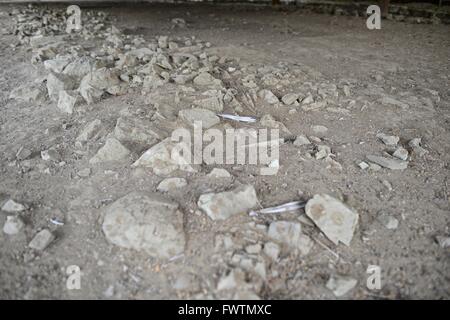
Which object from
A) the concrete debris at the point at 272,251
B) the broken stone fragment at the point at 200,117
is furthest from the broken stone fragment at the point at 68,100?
the concrete debris at the point at 272,251

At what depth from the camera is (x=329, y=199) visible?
2344 mm

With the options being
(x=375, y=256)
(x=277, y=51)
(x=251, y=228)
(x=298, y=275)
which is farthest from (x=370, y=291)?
(x=277, y=51)

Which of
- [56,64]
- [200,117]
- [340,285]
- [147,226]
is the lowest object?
[340,285]

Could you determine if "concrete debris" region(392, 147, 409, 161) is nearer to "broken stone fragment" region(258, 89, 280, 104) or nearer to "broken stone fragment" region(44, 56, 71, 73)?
"broken stone fragment" region(258, 89, 280, 104)

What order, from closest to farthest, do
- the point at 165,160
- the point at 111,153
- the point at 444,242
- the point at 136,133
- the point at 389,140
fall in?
the point at 444,242, the point at 165,160, the point at 111,153, the point at 136,133, the point at 389,140

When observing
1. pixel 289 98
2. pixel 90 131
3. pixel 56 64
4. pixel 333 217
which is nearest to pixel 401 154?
pixel 333 217

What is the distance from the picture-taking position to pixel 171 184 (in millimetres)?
2553

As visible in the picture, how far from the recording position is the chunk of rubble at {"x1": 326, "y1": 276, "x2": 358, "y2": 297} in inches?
79.0

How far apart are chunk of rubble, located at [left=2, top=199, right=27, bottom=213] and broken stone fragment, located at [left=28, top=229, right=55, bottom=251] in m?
0.31

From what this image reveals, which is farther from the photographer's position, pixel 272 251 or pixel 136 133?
pixel 136 133

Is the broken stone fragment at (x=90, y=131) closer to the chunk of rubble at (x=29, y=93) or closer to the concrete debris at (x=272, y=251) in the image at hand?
the chunk of rubble at (x=29, y=93)

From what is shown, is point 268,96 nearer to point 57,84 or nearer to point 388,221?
point 388,221

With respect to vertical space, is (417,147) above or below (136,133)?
below

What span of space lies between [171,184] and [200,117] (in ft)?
2.78
